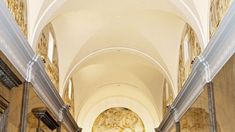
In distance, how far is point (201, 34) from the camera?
988 centimetres

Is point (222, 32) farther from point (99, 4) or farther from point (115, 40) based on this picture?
point (115, 40)

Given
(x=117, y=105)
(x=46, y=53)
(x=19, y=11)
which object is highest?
(x=117, y=105)

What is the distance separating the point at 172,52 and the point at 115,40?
2.03 meters

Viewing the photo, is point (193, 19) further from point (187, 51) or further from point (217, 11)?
point (187, 51)

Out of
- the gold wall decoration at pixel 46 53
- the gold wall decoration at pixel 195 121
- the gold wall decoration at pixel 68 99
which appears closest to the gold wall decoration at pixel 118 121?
the gold wall decoration at pixel 68 99

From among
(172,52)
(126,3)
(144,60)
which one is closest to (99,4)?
(126,3)

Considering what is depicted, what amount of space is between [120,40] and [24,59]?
6.07 metres

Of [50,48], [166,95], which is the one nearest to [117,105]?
[166,95]

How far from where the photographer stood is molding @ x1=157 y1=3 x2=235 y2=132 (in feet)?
24.0

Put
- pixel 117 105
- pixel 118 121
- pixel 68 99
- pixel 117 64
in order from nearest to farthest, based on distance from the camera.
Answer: pixel 68 99 < pixel 117 64 < pixel 117 105 < pixel 118 121

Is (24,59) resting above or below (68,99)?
below

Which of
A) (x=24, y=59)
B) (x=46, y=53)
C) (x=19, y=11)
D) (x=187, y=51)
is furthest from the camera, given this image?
(x=187, y=51)

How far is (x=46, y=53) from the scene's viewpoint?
1189 centimetres

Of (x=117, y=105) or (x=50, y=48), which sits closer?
(x=50, y=48)
